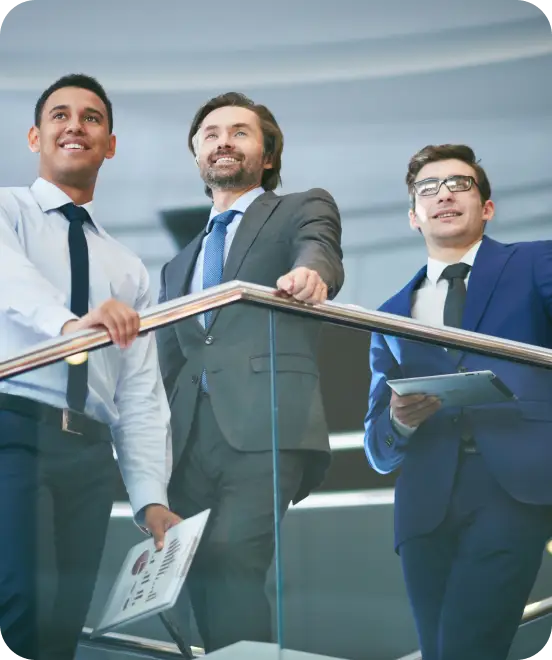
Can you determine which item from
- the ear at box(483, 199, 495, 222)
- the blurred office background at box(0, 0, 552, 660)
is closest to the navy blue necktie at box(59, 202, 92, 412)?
the ear at box(483, 199, 495, 222)

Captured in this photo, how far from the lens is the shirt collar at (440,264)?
4.05 m

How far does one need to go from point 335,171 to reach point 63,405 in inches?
182

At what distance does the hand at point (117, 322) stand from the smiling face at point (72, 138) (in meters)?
1.31

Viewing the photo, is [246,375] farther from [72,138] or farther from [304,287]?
[72,138]

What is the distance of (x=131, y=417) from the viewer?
111 inches

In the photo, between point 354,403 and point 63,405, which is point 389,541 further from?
point 63,405

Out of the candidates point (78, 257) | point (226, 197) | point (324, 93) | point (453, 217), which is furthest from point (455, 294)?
point (324, 93)

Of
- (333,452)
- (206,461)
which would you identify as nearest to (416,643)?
(333,452)

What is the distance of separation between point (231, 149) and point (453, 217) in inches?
33.1

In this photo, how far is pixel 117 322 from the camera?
9.04ft

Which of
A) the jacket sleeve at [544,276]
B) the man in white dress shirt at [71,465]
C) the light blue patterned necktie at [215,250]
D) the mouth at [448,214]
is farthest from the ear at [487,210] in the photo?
the man in white dress shirt at [71,465]

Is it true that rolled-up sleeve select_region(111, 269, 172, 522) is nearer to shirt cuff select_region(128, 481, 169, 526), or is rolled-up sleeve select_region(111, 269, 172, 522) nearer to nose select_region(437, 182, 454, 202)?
shirt cuff select_region(128, 481, 169, 526)

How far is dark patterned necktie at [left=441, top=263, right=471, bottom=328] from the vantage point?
3791 millimetres

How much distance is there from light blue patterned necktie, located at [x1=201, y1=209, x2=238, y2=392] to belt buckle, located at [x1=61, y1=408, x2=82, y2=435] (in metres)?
1.06
